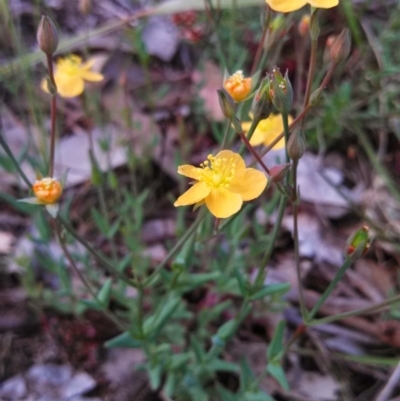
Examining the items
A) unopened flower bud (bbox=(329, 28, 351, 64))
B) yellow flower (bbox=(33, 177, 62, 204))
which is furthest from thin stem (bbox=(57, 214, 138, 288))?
unopened flower bud (bbox=(329, 28, 351, 64))

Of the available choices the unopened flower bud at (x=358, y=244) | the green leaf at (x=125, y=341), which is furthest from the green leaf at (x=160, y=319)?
the unopened flower bud at (x=358, y=244)

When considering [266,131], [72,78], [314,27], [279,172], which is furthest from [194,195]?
[72,78]

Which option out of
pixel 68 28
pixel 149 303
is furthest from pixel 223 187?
pixel 68 28

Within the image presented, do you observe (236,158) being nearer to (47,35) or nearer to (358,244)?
(358,244)

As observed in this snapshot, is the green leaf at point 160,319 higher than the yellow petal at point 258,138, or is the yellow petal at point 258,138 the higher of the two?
the yellow petal at point 258,138

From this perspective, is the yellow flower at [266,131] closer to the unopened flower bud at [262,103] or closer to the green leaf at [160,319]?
the unopened flower bud at [262,103]

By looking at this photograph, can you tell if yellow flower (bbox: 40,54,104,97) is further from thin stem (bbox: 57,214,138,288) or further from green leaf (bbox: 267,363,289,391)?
green leaf (bbox: 267,363,289,391)
